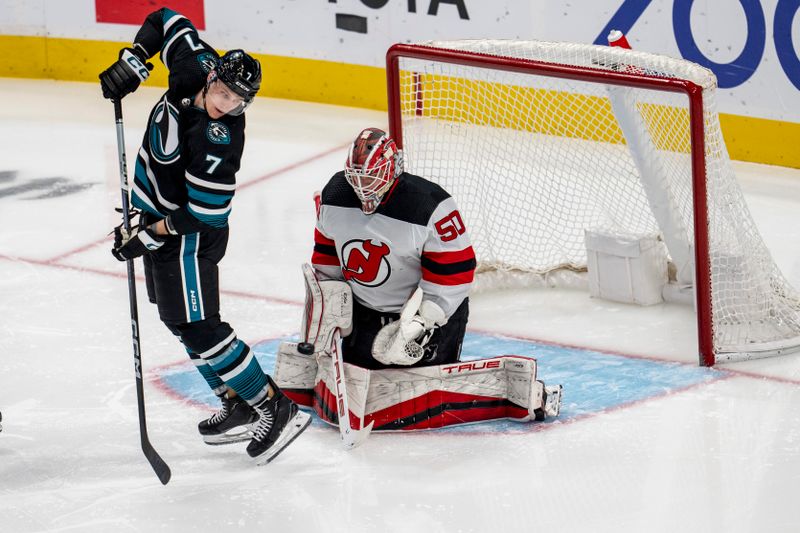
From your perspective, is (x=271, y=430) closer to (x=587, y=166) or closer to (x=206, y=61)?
(x=206, y=61)

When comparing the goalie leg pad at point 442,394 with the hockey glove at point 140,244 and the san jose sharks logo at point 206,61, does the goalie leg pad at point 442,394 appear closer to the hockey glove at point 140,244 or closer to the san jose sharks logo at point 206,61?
the hockey glove at point 140,244

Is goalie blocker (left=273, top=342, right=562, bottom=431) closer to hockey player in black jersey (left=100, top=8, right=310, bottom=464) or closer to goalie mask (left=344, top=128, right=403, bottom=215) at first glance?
hockey player in black jersey (left=100, top=8, right=310, bottom=464)

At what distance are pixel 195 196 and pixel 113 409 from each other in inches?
40.4

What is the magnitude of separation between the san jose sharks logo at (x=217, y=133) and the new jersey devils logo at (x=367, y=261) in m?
0.58

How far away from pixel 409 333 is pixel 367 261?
10.3 inches

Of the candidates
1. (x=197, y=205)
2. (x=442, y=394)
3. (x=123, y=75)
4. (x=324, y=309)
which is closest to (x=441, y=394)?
(x=442, y=394)

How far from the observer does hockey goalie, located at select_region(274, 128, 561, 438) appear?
3990 mm

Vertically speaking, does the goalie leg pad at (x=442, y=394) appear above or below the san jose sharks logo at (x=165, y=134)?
below

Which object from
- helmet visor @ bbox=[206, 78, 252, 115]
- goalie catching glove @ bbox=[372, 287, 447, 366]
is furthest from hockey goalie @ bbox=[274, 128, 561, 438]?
helmet visor @ bbox=[206, 78, 252, 115]

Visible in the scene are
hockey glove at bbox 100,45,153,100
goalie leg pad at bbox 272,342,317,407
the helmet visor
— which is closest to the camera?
the helmet visor

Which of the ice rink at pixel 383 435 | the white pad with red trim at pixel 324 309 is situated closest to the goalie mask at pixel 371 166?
the white pad with red trim at pixel 324 309

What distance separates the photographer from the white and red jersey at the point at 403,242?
3996mm

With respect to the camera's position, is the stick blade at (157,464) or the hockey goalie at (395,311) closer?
the stick blade at (157,464)

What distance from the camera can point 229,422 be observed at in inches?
160
